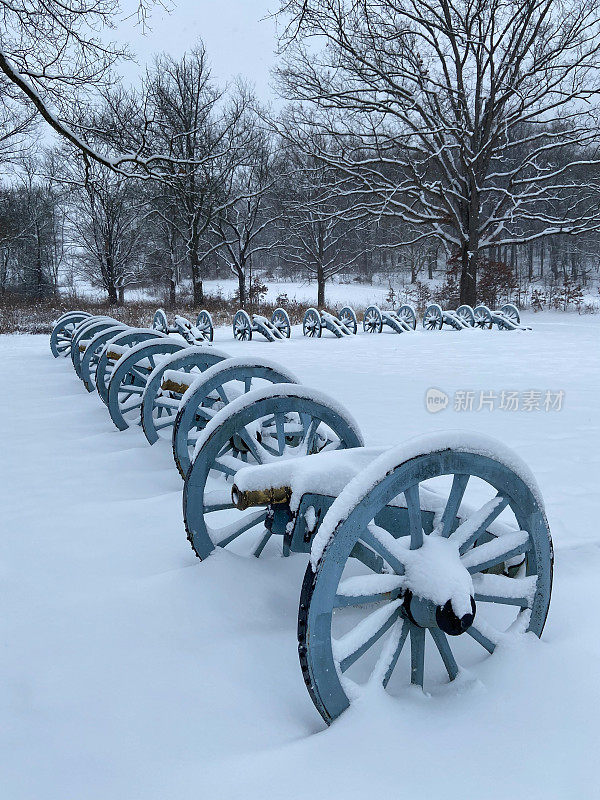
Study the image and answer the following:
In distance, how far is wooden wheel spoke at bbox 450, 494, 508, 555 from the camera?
1675mm

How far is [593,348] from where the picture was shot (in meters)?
10.9

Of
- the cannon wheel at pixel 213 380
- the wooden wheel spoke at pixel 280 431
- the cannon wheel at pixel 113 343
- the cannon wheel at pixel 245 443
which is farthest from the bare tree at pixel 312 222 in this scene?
the cannon wheel at pixel 245 443

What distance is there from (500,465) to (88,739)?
1462mm

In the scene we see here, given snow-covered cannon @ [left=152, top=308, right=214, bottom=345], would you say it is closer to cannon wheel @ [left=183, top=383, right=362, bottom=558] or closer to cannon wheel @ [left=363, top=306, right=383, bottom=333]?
cannon wheel @ [left=363, top=306, right=383, bottom=333]

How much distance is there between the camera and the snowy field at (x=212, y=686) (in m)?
1.42

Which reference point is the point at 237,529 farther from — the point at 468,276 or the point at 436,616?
the point at 468,276

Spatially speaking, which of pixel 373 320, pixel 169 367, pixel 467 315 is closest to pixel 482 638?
pixel 169 367

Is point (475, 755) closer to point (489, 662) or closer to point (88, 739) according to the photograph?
point (489, 662)

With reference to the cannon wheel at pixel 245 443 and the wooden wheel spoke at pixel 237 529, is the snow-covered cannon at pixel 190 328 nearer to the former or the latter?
the cannon wheel at pixel 245 443

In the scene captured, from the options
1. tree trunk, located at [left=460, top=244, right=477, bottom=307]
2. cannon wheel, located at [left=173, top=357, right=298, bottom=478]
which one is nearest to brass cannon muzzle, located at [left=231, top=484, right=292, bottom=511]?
cannon wheel, located at [left=173, top=357, right=298, bottom=478]

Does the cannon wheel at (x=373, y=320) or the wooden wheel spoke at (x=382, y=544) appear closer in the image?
the wooden wheel spoke at (x=382, y=544)

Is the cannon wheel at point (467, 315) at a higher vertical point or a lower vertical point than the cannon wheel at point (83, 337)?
higher

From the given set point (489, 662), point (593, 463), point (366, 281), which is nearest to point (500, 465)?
point (489, 662)

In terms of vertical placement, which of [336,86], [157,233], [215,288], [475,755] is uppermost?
[336,86]
